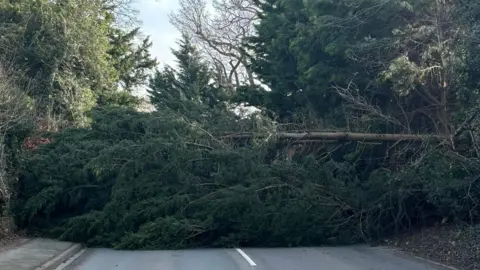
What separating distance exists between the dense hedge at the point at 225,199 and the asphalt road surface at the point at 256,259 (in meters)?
0.79

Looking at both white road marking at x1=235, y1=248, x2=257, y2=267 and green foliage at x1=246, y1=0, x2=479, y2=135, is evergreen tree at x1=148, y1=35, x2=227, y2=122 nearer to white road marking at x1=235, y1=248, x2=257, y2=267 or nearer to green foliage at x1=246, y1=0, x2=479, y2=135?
green foliage at x1=246, y1=0, x2=479, y2=135

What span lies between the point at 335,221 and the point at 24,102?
39.2ft

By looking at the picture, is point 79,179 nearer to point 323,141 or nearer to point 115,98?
point 323,141

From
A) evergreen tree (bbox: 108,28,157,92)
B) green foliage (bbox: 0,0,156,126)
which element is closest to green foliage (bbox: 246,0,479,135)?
green foliage (bbox: 0,0,156,126)

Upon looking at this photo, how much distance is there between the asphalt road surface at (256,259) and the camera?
15289 mm

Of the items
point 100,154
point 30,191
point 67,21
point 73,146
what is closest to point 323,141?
point 100,154

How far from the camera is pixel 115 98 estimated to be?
136ft

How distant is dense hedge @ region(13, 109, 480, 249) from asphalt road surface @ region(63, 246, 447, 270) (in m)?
0.79

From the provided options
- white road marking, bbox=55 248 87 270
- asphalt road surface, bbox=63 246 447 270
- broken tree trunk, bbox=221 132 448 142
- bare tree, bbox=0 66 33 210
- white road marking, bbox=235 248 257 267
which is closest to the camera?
asphalt road surface, bbox=63 246 447 270

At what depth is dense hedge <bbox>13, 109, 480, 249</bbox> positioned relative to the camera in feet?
66.4

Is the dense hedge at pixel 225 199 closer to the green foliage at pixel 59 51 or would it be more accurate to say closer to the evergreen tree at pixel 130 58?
the green foliage at pixel 59 51

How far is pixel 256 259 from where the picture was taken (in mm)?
16922

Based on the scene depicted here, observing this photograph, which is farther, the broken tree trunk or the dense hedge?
the broken tree trunk

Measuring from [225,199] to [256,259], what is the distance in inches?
150
